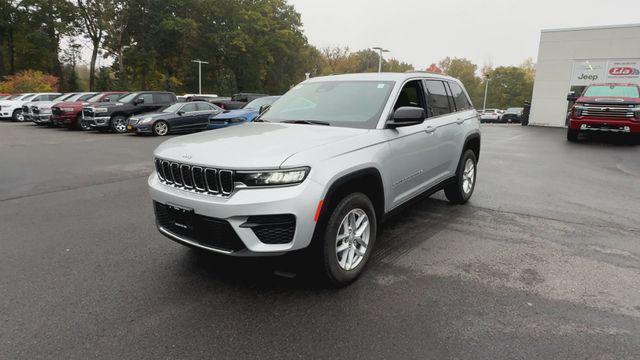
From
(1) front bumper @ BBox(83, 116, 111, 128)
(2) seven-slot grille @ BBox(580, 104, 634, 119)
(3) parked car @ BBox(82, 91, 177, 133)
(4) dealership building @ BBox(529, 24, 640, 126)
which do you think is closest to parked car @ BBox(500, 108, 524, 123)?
(4) dealership building @ BBox(529, 24, 640, 126)

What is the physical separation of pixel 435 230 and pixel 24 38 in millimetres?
60895

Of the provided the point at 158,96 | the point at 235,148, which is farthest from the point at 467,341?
the point at 158,96

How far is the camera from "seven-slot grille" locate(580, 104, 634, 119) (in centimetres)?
1290

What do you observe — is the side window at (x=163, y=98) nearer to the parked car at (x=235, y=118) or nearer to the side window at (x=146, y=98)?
the side window at (x=146, y=98)

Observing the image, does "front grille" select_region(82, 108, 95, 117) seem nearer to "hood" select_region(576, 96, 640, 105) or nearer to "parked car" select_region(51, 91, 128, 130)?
"parked car" select_region(51, 91, 128, 130)

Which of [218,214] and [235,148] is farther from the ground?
[235,148]

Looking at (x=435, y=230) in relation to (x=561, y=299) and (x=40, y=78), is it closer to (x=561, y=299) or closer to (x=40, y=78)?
(x=561, y=299)

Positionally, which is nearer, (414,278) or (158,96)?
(414,278)

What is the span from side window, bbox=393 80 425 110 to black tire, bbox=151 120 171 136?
555 inches

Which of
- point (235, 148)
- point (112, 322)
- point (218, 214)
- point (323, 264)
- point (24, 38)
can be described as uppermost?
point (24, 38)

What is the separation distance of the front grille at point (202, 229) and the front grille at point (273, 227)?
15cm

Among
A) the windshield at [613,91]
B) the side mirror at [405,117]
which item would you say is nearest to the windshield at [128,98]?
the side mirror at [405,117]

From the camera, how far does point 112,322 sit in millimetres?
3018

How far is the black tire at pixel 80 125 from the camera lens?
18216mm
